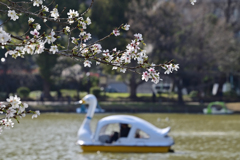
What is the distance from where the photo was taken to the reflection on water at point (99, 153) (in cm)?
1772

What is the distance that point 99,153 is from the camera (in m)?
18.0

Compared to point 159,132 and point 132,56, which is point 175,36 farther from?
point 132,56

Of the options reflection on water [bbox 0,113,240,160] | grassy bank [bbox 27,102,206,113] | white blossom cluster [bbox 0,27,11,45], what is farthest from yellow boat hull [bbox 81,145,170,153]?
grassy bank [bbox 27,102,206,113]

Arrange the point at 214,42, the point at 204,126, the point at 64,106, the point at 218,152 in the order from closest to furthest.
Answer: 1. the point at 218,152
2. the point at 204,126
3. the point at 64,106
4. the point at 214,42

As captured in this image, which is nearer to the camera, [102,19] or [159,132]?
[159,132]

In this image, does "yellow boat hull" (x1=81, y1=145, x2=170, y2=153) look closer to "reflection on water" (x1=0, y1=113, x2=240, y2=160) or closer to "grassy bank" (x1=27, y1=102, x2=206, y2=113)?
"reflection on water" (x1=0, y1=113, x2=240, y2=160)

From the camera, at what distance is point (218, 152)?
19078 millimetres

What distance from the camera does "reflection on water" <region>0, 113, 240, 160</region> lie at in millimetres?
17720

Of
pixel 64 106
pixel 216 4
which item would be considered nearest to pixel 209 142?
pixel 64 106

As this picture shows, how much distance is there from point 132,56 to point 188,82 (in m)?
56.2

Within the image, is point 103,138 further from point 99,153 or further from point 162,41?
point 162,41

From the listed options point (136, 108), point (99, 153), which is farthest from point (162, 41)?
point (99, 153)

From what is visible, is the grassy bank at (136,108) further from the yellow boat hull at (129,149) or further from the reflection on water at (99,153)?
the yellow boat hull at (129,149)

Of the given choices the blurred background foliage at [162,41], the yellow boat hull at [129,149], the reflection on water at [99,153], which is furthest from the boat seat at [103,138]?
the blurred background foliage at [162,41]
